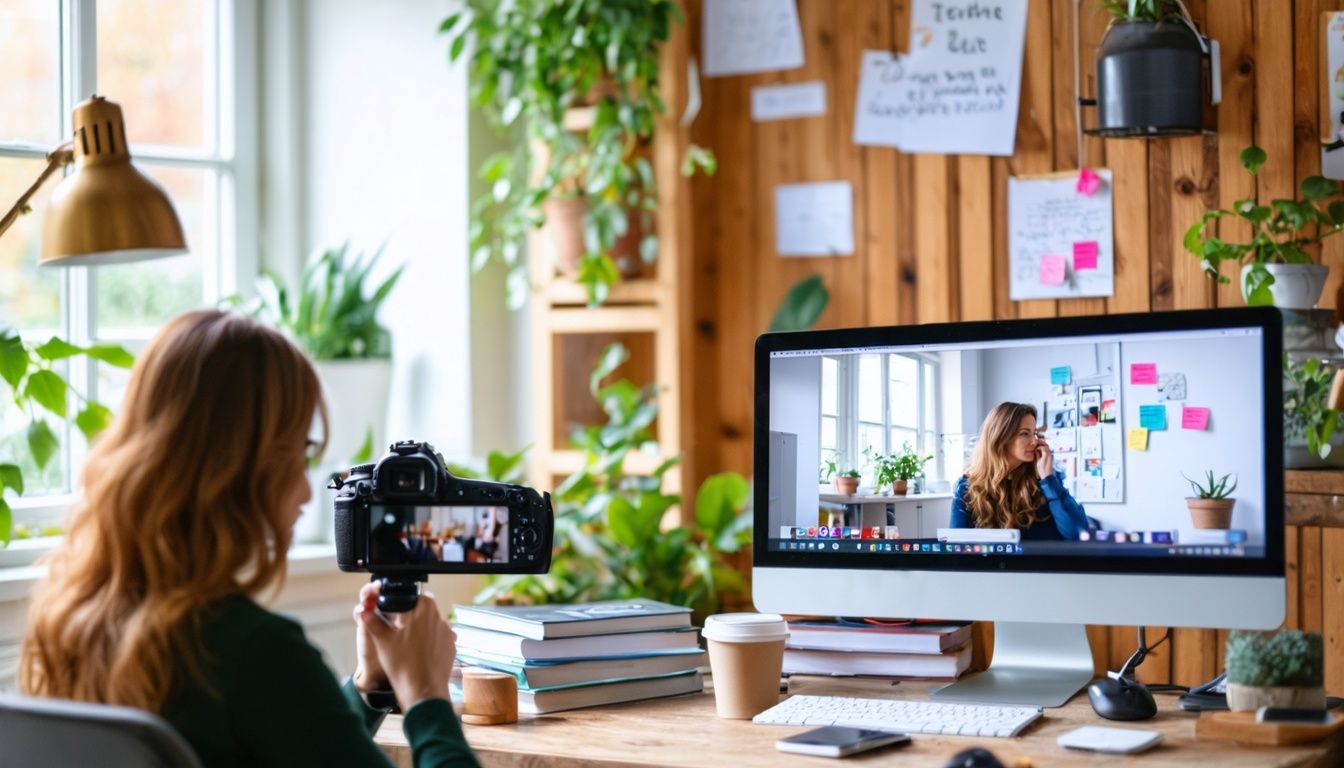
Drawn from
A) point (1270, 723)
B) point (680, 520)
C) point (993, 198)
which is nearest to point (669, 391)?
point (680, 520)

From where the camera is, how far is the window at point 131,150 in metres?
2.51

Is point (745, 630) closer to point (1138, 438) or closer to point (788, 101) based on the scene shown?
point (1138, 438)

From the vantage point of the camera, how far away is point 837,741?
1.52 meters

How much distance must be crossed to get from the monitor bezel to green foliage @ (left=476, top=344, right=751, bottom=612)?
577 millimetres

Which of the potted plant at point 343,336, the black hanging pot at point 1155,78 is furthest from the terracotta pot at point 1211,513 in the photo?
the potted plant at point 343,336

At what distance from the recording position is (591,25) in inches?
100

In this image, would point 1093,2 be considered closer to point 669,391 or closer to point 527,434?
point 669,391

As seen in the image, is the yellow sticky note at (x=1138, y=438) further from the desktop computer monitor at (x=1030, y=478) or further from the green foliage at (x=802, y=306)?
the green foliage at (x=802, y=306)

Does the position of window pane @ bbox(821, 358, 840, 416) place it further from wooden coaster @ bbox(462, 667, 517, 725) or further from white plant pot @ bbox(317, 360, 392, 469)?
white plant pot @ bbox(317, 360, 392, 469)

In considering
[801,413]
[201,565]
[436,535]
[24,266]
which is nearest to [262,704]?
[201,565]

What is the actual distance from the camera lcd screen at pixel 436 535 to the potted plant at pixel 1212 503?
0.80 m

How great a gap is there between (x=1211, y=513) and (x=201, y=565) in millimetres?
1110

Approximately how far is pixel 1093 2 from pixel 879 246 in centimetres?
52

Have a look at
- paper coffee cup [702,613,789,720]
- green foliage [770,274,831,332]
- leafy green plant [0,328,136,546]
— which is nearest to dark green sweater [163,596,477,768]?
paper coffee cup [702,613,789,720]
